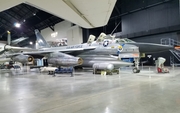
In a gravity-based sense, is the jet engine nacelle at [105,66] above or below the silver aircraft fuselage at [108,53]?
below

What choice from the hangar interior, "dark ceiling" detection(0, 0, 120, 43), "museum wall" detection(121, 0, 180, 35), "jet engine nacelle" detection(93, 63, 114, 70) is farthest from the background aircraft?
"dark ceiling" detection(0, 0, 120, 43)

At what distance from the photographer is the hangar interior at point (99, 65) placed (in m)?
2.40

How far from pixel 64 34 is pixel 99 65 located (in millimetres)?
20216

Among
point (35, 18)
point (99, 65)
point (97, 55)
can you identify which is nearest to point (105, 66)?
point (99, 65)

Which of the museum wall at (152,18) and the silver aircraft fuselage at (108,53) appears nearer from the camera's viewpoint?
the silver aircraft fuselage at (108,53)

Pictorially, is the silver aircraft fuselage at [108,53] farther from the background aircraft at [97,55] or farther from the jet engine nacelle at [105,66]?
the jet engine nacelle at [105,66]

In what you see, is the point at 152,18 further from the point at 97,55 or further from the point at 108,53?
the point at 97,55

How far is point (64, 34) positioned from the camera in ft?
91.6

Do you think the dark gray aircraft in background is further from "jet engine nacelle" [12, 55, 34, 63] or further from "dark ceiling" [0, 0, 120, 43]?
"dark ceiling" [0, 0, 120, 43]

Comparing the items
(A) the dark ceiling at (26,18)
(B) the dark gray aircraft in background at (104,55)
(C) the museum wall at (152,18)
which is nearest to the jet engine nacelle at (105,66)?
(B) the dark gray aircraft in background at (104,55)

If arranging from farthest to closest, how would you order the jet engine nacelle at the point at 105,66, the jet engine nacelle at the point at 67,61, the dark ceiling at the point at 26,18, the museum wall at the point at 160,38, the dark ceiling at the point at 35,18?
the dark ceiling at the point at 26,18 → the dark ceiling at the point at 35,18 → the museum wall at the point at 160,38 → the jet engine nacelle at the point at 67,61 → the jet engine nacelle at the point at 105,66

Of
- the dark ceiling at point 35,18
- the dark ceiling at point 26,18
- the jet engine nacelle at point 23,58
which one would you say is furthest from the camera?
the dark ceiling at point 26,18

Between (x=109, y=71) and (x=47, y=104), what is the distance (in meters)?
6.51

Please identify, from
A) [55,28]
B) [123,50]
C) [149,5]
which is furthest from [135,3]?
[55,28]
